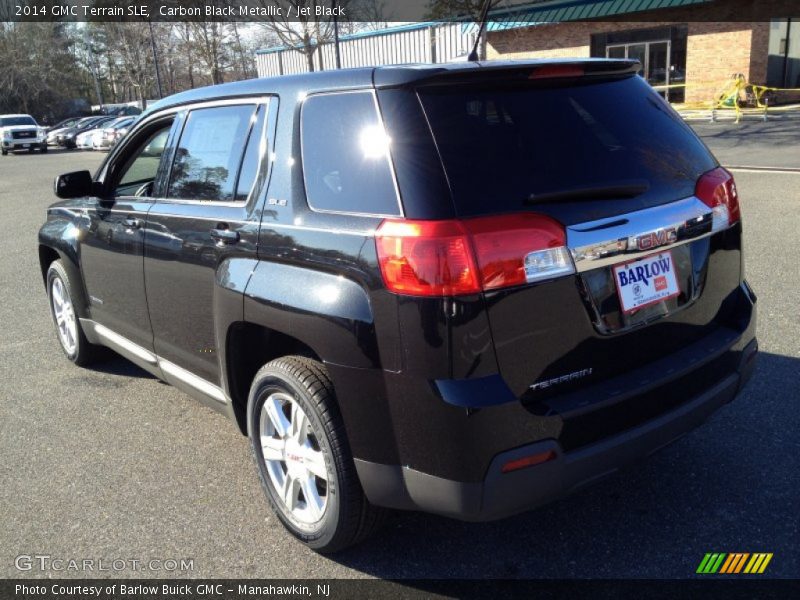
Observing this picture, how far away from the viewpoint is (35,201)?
53.2 feet

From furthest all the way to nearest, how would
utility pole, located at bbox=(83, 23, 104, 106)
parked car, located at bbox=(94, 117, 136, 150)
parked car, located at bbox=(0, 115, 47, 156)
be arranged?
1. utility pole, located at bbox=(83, 23, 104, 106)
2. parked car, located at bbox=(0, 115, 47, 156)
3. parked car, located at bbox=(94, 117, 136, 150)

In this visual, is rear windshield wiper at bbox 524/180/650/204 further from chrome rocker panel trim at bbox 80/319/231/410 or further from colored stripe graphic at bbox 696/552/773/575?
chrome rocker panel trim at bbox 80/319/231/410

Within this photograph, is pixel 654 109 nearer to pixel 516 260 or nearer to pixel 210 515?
pixel 516 260

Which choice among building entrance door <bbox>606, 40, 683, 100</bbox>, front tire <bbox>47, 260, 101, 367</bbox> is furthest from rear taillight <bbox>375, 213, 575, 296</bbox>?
building entrance door <bbox>606, 40, 683, 100</bbox>

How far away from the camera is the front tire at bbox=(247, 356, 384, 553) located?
8.64ft

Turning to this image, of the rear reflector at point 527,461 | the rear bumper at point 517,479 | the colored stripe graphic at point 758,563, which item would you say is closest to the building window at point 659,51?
the colored stripe graphic at point 758,563

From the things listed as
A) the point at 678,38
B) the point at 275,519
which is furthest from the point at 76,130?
the point at 275,519

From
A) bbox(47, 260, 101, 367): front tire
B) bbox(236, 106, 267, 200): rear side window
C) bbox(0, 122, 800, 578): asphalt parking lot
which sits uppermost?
bbox(236, 106, 267, 200): rear side window

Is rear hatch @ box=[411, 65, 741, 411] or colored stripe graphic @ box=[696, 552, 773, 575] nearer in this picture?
rear hatch @ box=[411, 65, 741, 411]

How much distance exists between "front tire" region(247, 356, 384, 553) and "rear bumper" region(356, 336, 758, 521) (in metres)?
0.15

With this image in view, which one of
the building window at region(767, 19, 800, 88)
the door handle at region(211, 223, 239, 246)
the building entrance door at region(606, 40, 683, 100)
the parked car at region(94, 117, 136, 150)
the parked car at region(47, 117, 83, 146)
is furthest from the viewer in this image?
the parked car at region(47, 117, 83, 146)

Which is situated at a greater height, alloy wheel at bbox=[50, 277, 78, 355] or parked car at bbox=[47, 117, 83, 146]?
parked car at bbox=[47, 117, 83, 146]

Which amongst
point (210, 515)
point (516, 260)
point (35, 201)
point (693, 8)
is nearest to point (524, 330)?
point (516, 260)

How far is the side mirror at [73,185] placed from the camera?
167 inches
